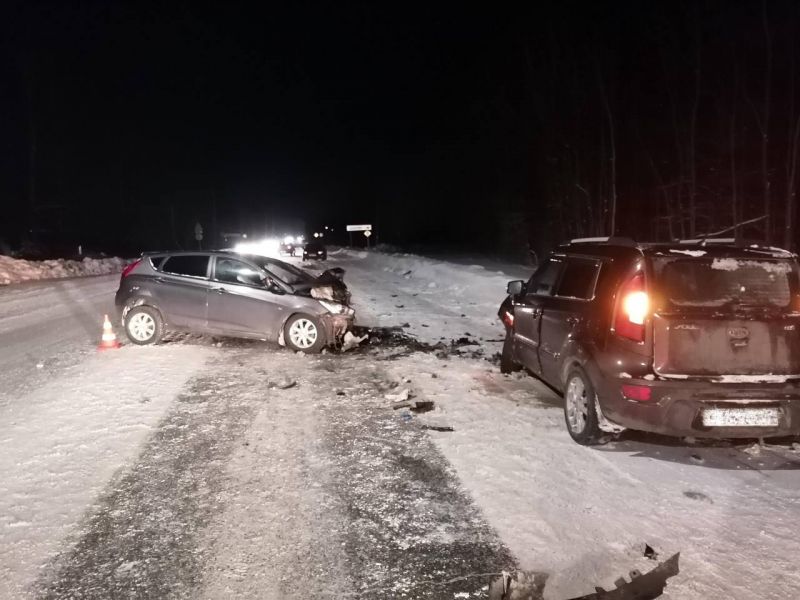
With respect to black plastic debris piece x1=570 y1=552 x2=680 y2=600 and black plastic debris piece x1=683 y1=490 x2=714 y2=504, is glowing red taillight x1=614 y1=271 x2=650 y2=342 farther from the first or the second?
black plastic debris piece x1=570 y1=552 x2=680 y2=600

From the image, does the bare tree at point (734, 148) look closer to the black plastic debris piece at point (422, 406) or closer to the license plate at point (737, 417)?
the black plastic debris piece at point (422, 406)

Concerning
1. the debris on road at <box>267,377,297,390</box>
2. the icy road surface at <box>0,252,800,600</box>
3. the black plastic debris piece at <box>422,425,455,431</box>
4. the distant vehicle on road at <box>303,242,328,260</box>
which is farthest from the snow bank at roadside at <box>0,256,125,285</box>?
the black plastic debris piece at <box>422,425,455,431</box>

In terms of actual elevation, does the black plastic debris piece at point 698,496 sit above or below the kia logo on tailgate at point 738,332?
below

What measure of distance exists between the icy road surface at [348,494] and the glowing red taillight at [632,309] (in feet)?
3.87

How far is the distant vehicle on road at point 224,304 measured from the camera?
931cm

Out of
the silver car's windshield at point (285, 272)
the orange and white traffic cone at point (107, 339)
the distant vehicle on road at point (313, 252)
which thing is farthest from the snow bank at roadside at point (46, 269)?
the distant vehicle on road at point (313, 252)

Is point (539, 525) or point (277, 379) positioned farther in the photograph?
point (277, 379)

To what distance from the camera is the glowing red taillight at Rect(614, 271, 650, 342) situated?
15.3 ft

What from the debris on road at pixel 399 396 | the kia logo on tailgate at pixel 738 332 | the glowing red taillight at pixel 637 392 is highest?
the kia logo on tailgate at pixel 738 332

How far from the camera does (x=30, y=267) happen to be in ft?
75.9

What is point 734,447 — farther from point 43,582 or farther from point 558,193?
point 558,193

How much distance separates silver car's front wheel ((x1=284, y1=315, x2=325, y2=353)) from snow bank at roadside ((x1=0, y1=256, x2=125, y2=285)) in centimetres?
1701

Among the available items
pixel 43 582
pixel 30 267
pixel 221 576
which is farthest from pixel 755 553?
pixel 30 267

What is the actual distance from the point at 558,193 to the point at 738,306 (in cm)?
3383
